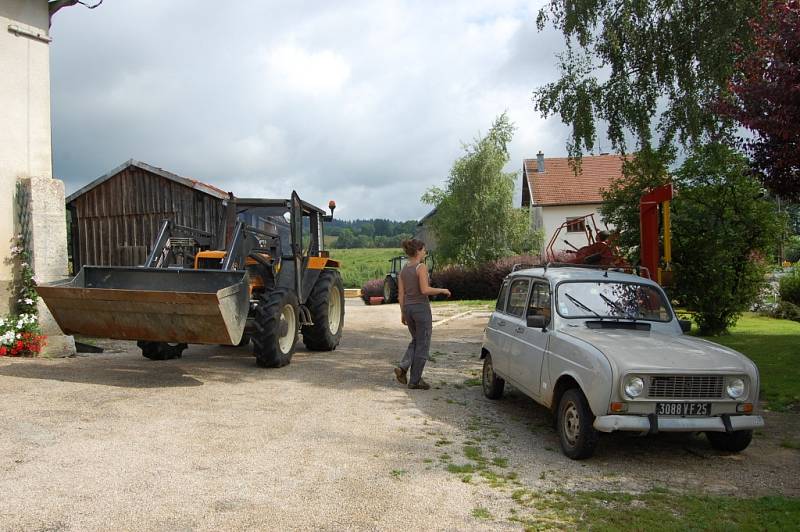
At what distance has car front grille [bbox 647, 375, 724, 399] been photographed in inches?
211

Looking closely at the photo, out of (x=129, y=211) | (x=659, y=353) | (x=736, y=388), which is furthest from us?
(x=129, y=211)

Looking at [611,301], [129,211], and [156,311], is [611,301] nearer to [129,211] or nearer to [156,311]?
[156,311]

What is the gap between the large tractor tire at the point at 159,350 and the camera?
10328 mm

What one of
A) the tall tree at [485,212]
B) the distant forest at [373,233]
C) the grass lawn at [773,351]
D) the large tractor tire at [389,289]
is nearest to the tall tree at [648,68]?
the grass lawn at [773,351]

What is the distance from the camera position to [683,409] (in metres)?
5.38

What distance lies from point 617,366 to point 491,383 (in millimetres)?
3013

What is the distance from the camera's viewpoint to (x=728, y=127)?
471 inches

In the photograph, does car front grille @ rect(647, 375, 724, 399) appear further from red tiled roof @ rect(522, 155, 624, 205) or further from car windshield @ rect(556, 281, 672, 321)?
red tiled roof @ rect(522, 155, 624, 205)

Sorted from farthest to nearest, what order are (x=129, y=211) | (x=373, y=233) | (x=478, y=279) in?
(x=373, y=233) < (x=478, y=279) < (x=129, y=211)

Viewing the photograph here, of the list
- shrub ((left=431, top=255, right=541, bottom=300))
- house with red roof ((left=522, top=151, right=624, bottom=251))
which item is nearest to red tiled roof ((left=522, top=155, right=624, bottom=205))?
house with red roof ((left=522, top=151, right=624, bottom=251))

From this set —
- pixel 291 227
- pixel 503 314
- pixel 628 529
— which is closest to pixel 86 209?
pixel 291 227

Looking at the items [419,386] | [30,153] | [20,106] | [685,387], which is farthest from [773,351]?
[20,106]

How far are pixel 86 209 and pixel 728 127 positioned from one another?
56.0 feet

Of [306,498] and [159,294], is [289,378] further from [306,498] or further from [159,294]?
[306,498]
